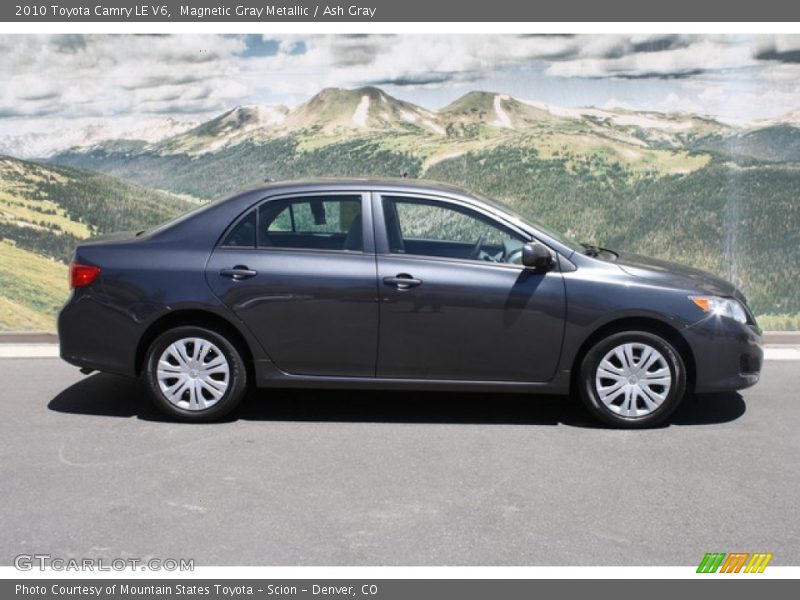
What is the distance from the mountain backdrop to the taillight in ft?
12.5

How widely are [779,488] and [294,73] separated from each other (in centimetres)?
688

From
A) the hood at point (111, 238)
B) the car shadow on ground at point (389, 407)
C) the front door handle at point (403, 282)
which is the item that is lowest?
the car shadow on ground at point (389, 407)

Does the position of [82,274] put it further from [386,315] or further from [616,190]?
[616,190]

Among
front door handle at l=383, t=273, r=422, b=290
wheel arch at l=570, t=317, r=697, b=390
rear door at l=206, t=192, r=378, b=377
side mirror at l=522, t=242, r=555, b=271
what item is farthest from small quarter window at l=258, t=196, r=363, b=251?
wheel arch at l=570, t=317, r=697, b=390

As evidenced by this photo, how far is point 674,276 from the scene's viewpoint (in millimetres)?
6504

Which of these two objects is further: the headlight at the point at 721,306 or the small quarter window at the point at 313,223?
the small quarter window at the point at 313,223

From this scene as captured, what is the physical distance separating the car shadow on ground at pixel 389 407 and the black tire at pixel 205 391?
0.21m

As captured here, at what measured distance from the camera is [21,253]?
1023cm

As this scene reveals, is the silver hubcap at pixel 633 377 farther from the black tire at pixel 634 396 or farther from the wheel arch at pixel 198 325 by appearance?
the wheel arch at pixel 198 325

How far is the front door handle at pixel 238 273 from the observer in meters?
6.34

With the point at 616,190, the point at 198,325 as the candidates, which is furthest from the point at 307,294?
the point at 616,190

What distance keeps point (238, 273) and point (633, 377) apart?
2607 millimetres

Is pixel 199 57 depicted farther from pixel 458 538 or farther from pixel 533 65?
pixel 458 538

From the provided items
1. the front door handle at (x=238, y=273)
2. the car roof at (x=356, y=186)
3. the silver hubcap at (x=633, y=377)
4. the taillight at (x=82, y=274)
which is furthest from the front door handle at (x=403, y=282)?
the taillight at (x=82, y=274)
